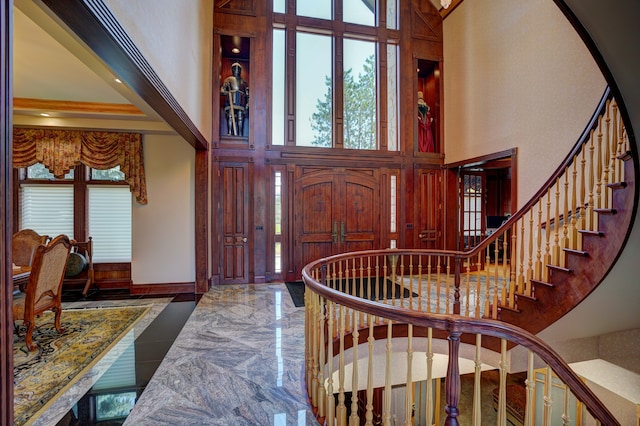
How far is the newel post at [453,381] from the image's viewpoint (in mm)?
1244

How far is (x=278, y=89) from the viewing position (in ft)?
17.2

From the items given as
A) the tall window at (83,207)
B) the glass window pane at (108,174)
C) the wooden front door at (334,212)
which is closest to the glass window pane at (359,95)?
the wooden front door at (334,212)

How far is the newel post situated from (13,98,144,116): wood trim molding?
4618 millimetres

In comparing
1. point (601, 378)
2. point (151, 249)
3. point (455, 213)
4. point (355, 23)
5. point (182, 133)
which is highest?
point (355, 23)

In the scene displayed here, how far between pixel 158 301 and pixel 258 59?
169 inches

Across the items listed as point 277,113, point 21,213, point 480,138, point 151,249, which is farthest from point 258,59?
point 21,213

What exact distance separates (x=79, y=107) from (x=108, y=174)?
1264 mm

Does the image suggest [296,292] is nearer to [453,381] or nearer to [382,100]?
[453,381]

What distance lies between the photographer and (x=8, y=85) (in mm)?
934

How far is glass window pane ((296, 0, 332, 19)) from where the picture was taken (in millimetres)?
5312

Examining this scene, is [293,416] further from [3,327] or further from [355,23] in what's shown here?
[355,23]

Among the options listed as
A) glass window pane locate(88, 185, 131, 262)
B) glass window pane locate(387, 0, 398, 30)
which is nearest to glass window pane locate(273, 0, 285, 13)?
glass window pane locate(387, 0, 398, 30)

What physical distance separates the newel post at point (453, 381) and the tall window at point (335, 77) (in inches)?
179

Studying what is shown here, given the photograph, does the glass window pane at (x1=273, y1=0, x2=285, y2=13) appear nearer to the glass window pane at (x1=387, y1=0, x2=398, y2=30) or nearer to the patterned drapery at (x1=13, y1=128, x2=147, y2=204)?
the glass window pane at (x1=387, y1=0, x2=398, y2=30)
